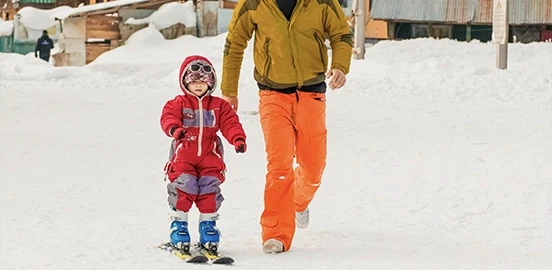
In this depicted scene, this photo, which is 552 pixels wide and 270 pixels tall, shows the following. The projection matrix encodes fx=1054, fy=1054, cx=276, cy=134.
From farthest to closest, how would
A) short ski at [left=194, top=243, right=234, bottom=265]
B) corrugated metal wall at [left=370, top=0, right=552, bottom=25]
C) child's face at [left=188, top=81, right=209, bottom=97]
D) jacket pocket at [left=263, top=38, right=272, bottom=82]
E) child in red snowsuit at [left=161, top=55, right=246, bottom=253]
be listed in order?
corrugated metal wall at [left=370, top=0, right=552, bottom=25]
jacket pocket at [left=263, top=38, right=272, bottom=82]
child's face at [left=188, top=81, right=209, bottom=97]
child in red snowsuit at [left=161, top=55, right=246, bottom=253]
short ski at [left=194, top=243, right=234, bottom=265]

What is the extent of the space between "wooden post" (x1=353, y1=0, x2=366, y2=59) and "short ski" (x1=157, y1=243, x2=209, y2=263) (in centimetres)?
1518

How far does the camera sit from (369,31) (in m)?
28.5

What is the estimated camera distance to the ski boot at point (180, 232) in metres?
5.56

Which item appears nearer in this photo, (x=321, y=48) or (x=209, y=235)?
(x=209, y=235)

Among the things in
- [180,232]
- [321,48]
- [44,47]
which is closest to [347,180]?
[321,48]

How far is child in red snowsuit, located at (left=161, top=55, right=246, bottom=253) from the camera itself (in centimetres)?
560

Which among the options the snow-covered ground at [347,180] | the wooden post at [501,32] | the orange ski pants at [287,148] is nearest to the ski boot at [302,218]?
the snow-covered ground at [347,180]

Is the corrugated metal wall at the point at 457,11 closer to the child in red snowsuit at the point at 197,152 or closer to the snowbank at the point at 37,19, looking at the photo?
the snowbank at the point at 37,19

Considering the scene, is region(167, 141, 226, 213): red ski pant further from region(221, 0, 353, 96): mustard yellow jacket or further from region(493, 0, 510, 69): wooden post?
region(493, 0, 510, 69): wooden post

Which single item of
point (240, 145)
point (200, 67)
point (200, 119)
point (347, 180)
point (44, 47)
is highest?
point (200, 67)

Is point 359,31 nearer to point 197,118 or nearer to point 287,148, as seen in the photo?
point 287,148

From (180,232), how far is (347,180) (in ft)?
9.98

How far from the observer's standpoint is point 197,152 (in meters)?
5.64

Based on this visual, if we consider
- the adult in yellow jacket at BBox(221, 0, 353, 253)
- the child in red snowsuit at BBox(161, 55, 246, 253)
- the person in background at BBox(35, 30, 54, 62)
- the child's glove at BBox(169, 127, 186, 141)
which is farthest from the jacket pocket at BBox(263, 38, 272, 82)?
the person in background at BBox(35, 30, 54, 62)
